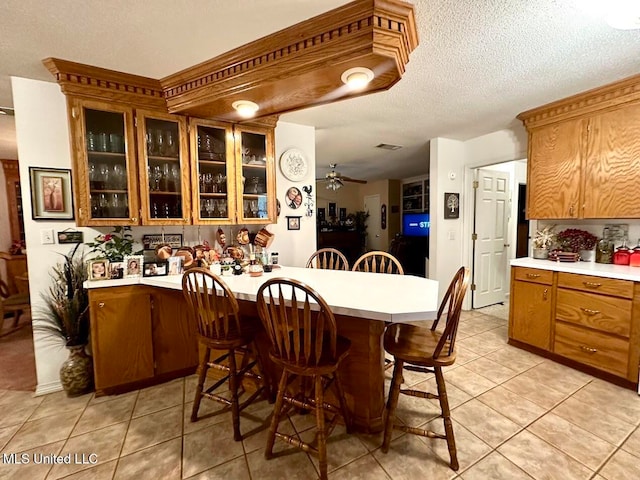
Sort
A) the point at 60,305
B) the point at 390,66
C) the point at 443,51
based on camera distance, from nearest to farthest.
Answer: the point at 390,66 → the point at 443,51 → the point at 60,305

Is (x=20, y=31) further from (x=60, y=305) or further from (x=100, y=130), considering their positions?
(x=60, y=305)

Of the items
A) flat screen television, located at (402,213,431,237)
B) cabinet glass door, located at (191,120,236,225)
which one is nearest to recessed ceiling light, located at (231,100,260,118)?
cabinet glass door, located at (191,120,236,225)

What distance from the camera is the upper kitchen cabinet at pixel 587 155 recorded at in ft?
7.77

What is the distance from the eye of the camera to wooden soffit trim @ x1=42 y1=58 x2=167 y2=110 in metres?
2.00

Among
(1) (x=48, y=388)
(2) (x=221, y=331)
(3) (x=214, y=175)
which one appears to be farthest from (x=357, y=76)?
(1) (x=48, y=388)

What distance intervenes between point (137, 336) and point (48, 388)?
0.82m

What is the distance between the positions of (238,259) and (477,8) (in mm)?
2349

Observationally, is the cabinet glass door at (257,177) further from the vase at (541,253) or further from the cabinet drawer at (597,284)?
the vase at (541,253)

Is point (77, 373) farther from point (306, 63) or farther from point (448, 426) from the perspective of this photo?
point (306, 63)

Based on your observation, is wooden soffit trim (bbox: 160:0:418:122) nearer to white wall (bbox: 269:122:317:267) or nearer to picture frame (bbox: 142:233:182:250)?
white wall (bbox: 269:122:317:267)

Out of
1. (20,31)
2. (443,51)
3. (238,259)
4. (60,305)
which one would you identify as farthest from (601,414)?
(20,31)

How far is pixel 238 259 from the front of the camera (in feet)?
8.67

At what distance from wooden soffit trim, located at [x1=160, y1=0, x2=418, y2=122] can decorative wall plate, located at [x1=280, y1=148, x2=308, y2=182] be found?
85cm

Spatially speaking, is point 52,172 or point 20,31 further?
point 52,172
